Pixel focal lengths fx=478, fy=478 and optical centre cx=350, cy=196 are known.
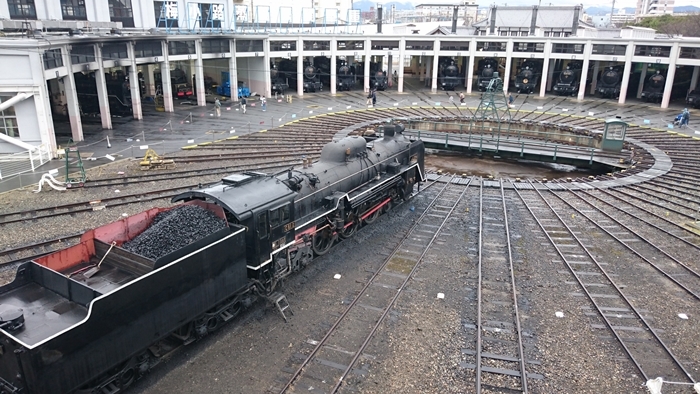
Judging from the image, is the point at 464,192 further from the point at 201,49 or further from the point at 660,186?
the point at 201,49

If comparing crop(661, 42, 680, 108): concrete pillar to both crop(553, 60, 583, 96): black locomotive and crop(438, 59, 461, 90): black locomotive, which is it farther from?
crop(438, 59, 461, 90): black locomotive

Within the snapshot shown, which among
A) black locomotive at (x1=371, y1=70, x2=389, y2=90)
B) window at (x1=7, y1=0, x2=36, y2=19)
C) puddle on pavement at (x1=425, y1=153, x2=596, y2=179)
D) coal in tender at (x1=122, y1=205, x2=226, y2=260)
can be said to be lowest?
puddle on pavement at (x1=425, y1=153, x2=596, y2=179)

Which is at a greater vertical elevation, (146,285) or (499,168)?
(146,285)

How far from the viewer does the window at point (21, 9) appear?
38.0 meters

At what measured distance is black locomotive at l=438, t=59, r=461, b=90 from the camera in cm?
5388

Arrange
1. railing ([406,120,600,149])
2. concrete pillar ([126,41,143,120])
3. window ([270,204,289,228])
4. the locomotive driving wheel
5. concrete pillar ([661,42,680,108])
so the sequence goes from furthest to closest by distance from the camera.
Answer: concrete pillar ([661,42,680,108])
railing ([406,120,600,149])
concrete pillar ([126,41,143,120])
the locomotive driving wheel
window ([270,204,289,228])

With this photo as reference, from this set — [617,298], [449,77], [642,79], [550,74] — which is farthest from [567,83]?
[617,298]

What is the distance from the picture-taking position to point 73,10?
132 ft

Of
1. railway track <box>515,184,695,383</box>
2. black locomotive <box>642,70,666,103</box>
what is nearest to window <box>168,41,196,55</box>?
railway track <box>515,184,695,383</box>

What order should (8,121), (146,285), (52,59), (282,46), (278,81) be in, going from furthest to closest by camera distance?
1. (278,81)
2. (282,46)
3. (52,59)
4. (8,121)
5. (146,285)

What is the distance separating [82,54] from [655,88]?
50208 millimetres

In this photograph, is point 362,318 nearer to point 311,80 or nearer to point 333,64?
point 333,64

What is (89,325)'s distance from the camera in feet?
26.2

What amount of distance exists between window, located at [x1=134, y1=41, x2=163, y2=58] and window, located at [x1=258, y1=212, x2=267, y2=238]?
3210cm
